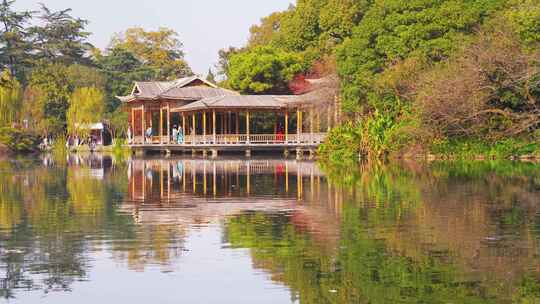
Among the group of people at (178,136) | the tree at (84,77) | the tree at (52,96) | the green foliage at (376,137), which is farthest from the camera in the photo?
the tree at (84,77)

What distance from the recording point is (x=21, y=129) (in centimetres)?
6291

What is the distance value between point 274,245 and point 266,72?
152ft

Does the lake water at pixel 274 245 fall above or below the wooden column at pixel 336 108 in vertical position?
below

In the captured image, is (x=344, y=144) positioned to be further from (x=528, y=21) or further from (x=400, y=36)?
(x=528, y=21)

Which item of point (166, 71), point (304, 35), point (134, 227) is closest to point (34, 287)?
point (134, 227)

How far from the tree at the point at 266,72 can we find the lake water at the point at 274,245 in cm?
3598

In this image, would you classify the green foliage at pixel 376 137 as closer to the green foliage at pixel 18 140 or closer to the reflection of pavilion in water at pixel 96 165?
the reflection of pavilion in water at pixel 96 165

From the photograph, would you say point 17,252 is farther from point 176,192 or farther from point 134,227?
point 176,192

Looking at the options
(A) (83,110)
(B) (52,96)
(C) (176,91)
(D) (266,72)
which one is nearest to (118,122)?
(A) (83,110)

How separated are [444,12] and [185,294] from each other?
32630 mm

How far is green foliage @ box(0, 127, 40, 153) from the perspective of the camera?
61.3 m

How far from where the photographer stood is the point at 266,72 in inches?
2244

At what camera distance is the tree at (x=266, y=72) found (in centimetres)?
5694

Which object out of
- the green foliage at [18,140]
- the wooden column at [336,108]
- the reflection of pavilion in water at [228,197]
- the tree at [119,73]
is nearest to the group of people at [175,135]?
the green foliage at [18,140]
